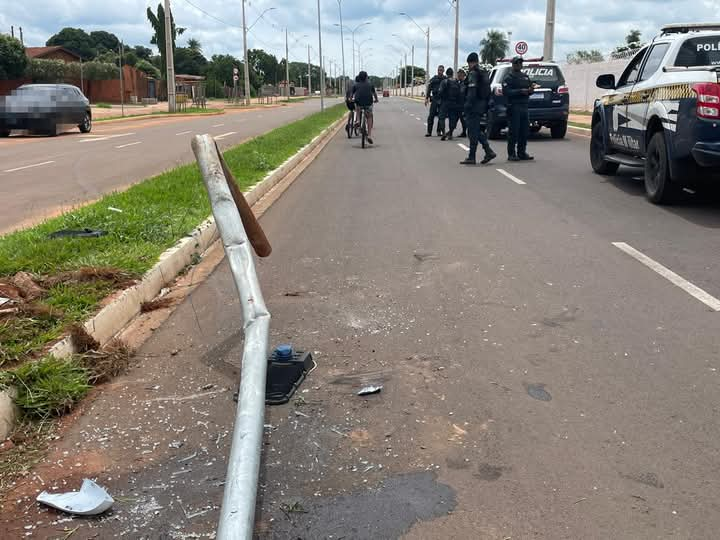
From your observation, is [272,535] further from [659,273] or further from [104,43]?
[104,43]

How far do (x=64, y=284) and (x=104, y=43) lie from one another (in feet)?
403

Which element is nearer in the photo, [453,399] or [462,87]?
[453,399]

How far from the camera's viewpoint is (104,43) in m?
117

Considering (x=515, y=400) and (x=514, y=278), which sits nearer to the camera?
(x=515, y=400)

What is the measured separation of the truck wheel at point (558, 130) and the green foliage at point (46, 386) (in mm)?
18260

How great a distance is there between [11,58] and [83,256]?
44.0 meters

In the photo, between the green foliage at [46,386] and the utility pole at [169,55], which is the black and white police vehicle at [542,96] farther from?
the utility pole at [169,55]

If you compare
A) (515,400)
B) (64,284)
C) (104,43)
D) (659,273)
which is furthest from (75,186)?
(104,43)

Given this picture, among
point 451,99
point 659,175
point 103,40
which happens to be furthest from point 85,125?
point 103,40

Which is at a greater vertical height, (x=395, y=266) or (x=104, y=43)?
(x=104, y=43)

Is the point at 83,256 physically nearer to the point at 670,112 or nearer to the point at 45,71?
the point at 670,112

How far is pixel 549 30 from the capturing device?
26906mm

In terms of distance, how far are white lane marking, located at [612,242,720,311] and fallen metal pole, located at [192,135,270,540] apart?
10.8 feet

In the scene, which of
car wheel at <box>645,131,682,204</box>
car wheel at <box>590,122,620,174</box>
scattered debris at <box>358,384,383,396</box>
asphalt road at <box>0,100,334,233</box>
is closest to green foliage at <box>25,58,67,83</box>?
asphalt road at <box>0,100,334,233</box>
